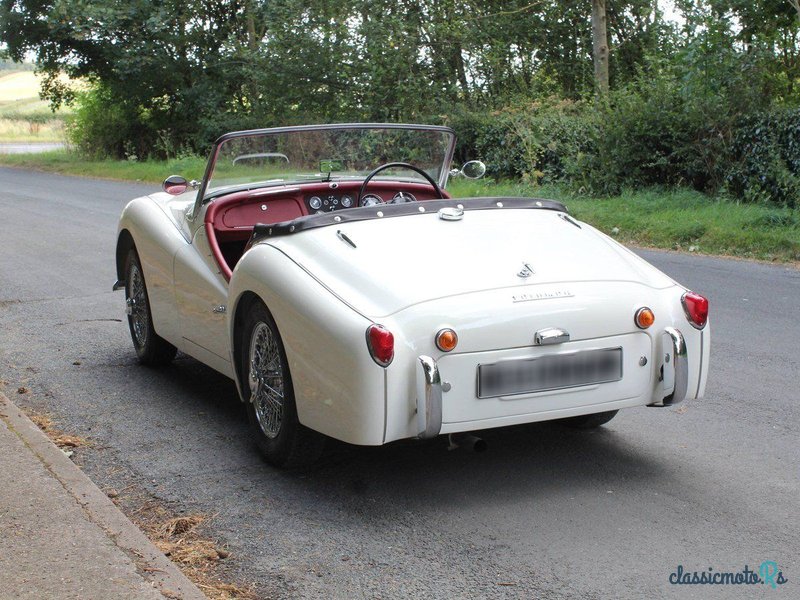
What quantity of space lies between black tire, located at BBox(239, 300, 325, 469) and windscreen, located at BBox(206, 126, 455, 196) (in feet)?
4.61

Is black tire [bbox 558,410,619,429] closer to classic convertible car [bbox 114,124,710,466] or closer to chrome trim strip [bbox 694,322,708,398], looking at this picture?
classic convertible car [bbox 114,124,710,466]

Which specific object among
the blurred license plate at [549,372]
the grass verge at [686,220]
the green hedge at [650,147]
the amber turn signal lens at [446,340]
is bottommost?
the grass verge at [686,220]

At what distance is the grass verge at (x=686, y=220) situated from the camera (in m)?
12.3

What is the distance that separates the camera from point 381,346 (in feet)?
13.3

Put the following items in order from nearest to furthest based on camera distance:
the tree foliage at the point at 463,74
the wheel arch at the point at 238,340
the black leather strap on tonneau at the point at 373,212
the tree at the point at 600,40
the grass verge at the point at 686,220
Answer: the black leather strap on tonneau at the point at 373,212, the wheel arch at the point at 238,340, the grass verge at the point at 686,220, the tree foliage at the point at 463,74, the tree at the point at 600,40

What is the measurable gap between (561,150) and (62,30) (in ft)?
71.5

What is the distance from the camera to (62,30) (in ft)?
113

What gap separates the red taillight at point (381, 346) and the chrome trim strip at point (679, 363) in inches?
48.2

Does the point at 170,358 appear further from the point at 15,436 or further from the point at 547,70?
the point at 547,70

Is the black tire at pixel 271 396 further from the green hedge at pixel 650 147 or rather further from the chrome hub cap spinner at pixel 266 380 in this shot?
the green hedge at pixel 650 147

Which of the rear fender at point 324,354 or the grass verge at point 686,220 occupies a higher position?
the rear fender at point 324,354

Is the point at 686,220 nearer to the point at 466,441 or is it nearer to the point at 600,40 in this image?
the point at 466,441

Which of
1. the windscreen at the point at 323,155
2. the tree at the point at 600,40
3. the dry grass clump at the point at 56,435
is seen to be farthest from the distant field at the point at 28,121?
the dry grass clump at the point at 56,435

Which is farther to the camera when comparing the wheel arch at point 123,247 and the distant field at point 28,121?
the distant field at point 28,121
